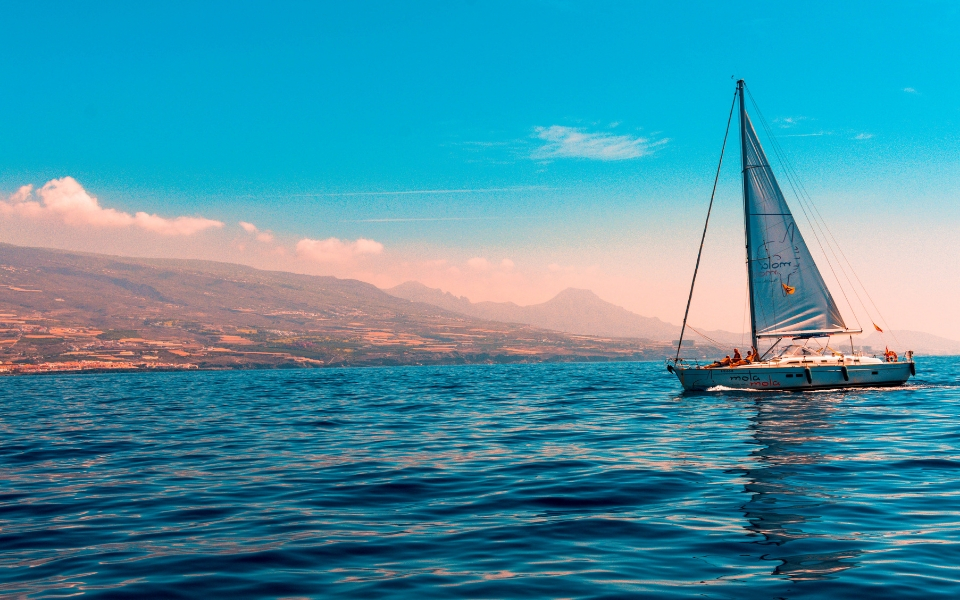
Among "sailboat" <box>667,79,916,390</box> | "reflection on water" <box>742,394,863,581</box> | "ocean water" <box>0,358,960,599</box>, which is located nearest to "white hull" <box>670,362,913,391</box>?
"sailboat" <box>667,79,916,390</box>

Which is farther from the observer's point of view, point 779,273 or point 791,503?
point 779,273

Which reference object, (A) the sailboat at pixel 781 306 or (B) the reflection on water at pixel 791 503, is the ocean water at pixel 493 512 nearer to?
(B) the reflection on water at pixel 791 503

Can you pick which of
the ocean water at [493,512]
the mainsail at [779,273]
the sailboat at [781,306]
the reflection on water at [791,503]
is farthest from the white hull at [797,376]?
the reflection on water at [791,503]

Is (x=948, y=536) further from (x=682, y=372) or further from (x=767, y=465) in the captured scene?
(x=682, y=372)

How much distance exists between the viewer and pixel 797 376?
48656 mm

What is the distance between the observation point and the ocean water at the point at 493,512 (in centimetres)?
934

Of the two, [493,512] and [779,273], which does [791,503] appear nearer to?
[493,512]

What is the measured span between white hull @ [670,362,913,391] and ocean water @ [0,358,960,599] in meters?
19.2

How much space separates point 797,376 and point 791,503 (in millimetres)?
39110

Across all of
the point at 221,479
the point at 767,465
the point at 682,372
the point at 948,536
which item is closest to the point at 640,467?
the point at 767,465

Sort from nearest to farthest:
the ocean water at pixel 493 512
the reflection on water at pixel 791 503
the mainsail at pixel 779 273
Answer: the ocean water at pixel 493 512 < the reflection on water at pixel 791 503 < the mainsail at pixel 779 273

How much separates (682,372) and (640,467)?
1335 inches

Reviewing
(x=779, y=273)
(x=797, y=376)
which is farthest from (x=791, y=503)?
(x=779, y=273)

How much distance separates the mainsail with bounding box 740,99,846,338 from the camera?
50.2 metres
